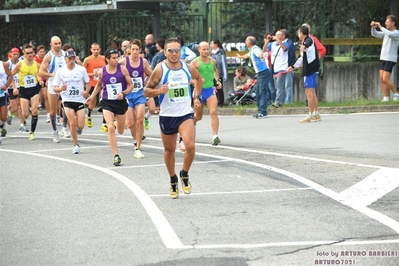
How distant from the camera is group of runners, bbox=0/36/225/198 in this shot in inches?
481

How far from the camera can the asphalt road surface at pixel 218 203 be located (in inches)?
340

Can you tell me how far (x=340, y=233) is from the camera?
928cm

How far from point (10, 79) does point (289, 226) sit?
1204 centimetres

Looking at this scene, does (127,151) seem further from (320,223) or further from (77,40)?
(77,40)

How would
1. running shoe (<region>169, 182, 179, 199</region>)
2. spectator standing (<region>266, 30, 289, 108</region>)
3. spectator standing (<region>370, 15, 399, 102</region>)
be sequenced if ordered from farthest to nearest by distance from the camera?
spectator standing (<region>266, 30, 289, 108</region>) < spectator standing (<region>370, 15, 399, 102</region>) < running shoe (<region>169, 182, 179, 199</region>)

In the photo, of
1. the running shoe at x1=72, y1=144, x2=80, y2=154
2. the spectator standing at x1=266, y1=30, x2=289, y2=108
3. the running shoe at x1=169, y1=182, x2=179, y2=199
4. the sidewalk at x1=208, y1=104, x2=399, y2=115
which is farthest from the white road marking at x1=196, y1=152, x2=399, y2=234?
the spectator standing at x1=266, y1=30, x2=289, y2=108

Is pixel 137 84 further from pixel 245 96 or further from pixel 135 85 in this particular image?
pixel 245 96

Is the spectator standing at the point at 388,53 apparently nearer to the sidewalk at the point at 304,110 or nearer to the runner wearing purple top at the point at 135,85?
the sidewalk at the point at 304,110

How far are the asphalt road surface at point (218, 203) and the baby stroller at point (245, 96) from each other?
21.4 ft

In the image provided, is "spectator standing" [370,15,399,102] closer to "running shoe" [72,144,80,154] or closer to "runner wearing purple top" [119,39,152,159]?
"runner wearing purple top" [119,39,152,159]

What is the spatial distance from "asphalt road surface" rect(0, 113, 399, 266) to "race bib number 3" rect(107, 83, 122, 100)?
3.34 ft

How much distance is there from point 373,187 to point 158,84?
9.13 feet

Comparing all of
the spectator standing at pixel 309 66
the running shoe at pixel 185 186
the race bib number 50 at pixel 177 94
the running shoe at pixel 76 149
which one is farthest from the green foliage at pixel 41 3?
the running shoe at pixel 185 186

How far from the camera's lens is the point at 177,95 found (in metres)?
12.2
